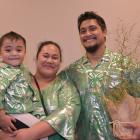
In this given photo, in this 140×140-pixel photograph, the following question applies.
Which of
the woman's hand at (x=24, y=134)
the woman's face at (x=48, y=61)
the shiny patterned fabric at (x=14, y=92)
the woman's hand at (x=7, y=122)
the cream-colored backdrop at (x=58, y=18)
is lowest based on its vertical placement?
the woman's hand at (x=24, y=134)

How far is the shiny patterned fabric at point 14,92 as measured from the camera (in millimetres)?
1845

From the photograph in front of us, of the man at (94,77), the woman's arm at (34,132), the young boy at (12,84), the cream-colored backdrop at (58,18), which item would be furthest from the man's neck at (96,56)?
the cream-colored backdrop at (58,18)

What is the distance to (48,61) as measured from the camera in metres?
2.02

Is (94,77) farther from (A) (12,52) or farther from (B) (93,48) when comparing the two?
(A) (12,52)

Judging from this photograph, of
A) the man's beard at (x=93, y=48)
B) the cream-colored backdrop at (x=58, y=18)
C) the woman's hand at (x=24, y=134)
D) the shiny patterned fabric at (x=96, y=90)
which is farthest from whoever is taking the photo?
the cream-colored backdrop at (x=58, y=18)

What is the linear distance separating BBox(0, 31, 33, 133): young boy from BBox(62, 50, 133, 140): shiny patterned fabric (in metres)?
0.33

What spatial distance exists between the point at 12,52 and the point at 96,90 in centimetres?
55

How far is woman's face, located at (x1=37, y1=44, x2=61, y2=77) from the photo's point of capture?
2.03 meters

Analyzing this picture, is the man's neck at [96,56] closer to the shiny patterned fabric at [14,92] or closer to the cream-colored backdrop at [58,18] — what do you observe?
the shiny patterned fabric at [14,92]

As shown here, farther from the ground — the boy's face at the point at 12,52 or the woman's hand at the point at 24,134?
the boy's face at the point at 12,52

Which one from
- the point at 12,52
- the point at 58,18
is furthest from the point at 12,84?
the point at 58,18

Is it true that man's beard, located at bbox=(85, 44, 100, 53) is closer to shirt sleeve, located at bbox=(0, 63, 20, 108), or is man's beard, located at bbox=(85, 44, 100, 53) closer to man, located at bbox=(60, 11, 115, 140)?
man, located at bbox=(60, 11, 115, 140)

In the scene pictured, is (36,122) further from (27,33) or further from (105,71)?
(27,33)

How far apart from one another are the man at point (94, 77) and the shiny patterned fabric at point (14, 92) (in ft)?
1.09
